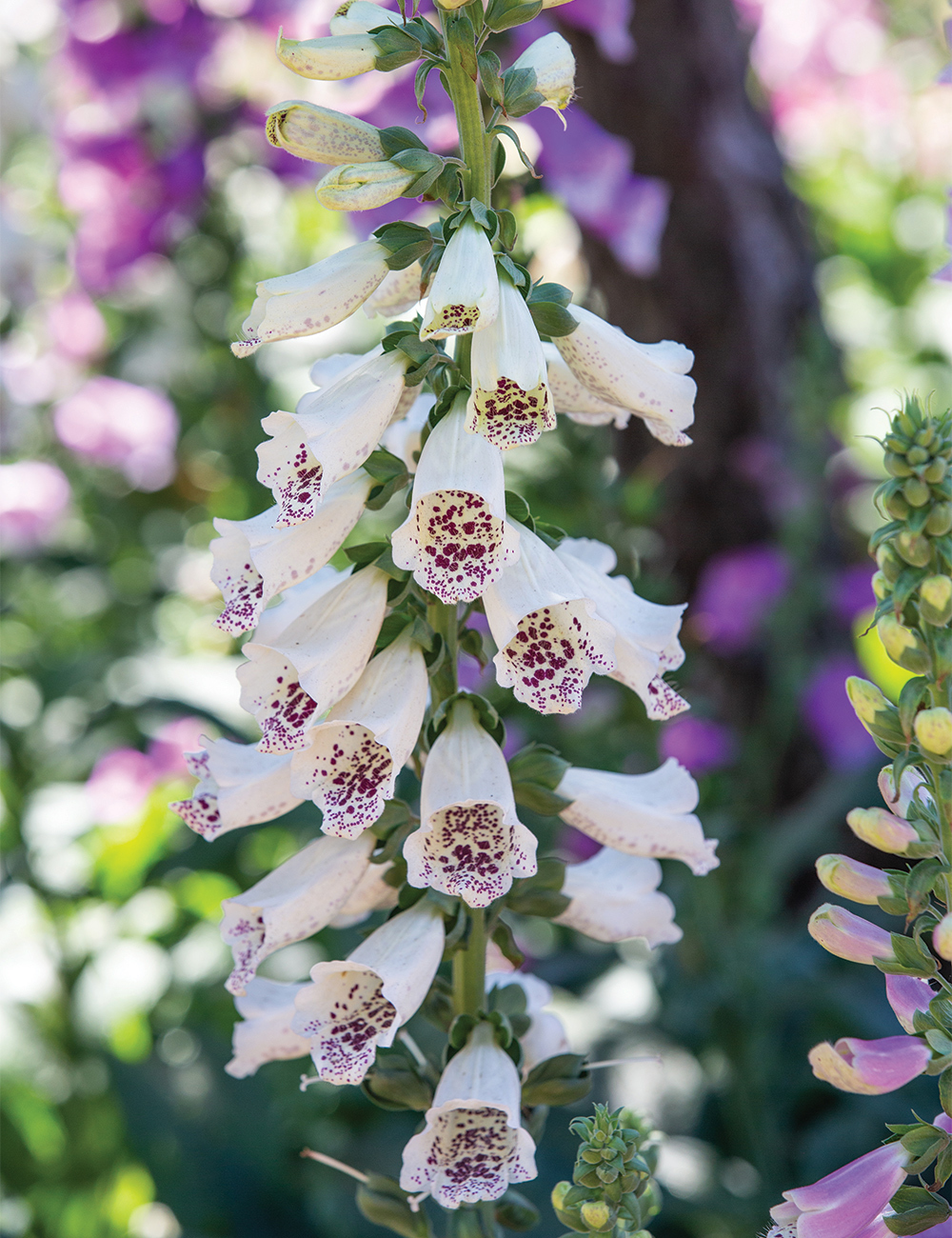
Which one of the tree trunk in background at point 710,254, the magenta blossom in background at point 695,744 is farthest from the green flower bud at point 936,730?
the tree trunk in background at point 710,254

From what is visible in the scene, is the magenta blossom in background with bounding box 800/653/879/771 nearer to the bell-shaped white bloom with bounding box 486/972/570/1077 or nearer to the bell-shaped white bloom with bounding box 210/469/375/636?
the bell-shaped white bloom with bounding box 486/972/570/1077

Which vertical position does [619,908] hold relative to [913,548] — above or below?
below

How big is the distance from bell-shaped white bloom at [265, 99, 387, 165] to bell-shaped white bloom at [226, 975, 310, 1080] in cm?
46

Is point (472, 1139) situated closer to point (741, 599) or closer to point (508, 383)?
point (508, 383)

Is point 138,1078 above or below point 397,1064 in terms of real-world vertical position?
below

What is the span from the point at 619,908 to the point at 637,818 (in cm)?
6

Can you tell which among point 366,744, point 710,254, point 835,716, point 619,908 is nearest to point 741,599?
point 835,716

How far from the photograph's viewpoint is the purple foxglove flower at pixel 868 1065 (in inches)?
21.8

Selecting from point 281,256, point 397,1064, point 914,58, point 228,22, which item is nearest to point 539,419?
point 397,1064

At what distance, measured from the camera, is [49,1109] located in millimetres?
1851

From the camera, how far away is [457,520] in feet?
2.01

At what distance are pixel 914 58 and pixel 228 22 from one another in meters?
2.94

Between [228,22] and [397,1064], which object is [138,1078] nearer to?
[397,1064]

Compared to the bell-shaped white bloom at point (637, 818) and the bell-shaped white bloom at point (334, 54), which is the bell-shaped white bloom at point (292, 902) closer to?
the bell-shaped white bloom at point (637, 818)
